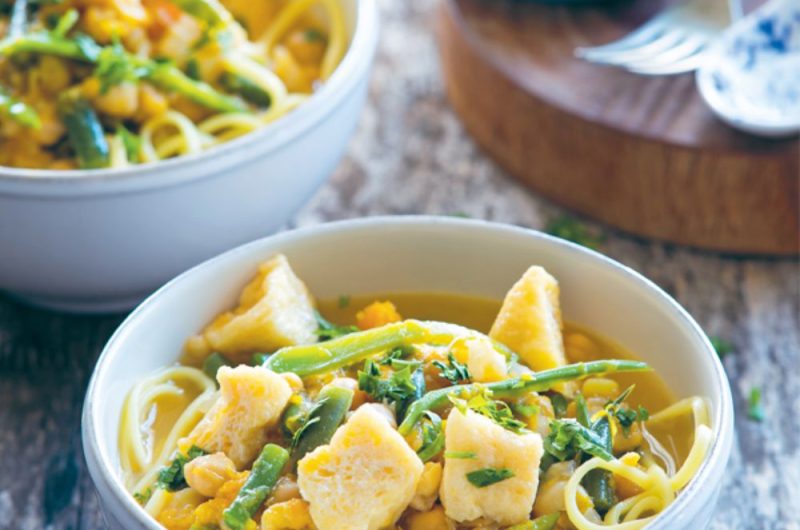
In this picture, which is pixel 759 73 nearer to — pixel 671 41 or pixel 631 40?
pixel 671 41

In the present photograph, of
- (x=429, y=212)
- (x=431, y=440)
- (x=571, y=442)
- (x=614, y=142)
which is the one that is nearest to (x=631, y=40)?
(x=614, y=142)

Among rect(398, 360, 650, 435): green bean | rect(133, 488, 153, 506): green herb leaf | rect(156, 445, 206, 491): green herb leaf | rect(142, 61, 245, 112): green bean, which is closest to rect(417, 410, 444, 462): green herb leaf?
rect(398, 360, 650, 435): green bean

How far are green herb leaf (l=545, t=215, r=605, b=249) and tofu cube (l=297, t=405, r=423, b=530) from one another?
1.61 meters

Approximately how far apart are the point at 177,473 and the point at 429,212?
169 centimetres

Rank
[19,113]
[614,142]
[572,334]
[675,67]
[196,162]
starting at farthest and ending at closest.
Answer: [675,67] → [614,142] → [19,113] → [196,162] → [572,334]

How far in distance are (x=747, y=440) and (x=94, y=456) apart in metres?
1.71

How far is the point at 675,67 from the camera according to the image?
12.5 ft

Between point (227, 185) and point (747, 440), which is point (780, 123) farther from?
point (227, 185)

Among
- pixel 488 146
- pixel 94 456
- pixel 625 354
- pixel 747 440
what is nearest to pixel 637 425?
pixel 625 354

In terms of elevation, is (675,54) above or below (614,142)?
above

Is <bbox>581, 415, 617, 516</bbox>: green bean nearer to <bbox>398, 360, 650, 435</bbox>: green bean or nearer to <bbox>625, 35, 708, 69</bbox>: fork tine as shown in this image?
<bbox>398, 360, 650, 435</bbox>: green bean

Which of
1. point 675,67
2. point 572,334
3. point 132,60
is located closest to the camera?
point 572,334

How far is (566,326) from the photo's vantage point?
260 centimetres

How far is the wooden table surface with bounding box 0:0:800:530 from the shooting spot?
2.80m
